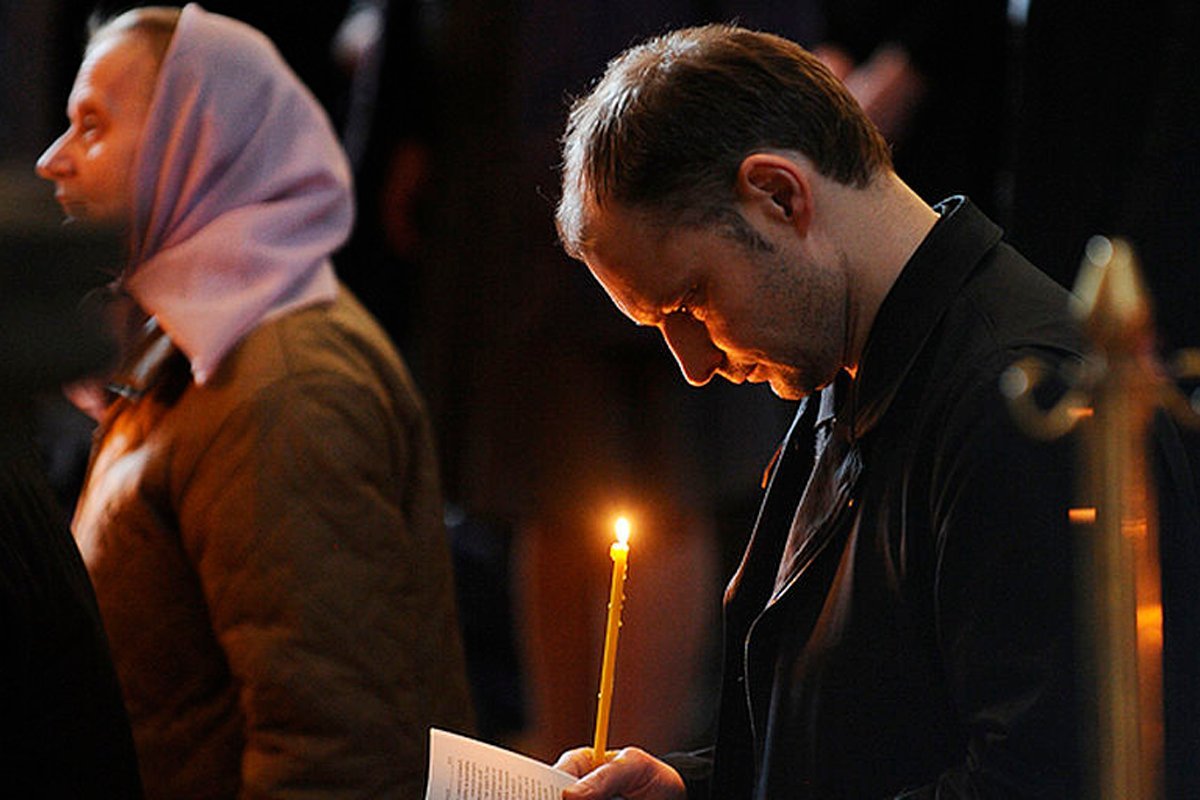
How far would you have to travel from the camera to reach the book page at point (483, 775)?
6.58ft

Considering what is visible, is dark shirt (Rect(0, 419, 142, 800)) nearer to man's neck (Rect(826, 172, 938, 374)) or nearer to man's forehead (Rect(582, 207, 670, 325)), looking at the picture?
man's forehead (Rect(582, 207, 670, 325))

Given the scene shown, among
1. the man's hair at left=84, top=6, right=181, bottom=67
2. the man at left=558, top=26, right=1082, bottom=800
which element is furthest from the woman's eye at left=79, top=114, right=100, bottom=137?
the man at left=558, top=26, right=1082, bottom=800

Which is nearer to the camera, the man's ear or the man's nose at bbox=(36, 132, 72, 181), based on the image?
the man's ear

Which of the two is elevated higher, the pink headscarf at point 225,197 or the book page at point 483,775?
the pink headscarf at point 225,197

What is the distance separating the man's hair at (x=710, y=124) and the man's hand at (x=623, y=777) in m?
0.64

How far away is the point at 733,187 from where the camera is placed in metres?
1.90

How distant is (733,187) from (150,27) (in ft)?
4.90

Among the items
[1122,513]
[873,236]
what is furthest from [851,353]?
[1122,513]

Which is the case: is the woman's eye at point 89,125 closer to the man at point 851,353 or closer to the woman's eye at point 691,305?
the man at point 851,353

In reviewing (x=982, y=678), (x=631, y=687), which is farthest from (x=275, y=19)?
(x=982, y=678)

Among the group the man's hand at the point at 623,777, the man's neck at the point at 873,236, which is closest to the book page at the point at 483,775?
the man's hand at the point at 623,777

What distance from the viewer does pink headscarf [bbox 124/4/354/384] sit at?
295cm

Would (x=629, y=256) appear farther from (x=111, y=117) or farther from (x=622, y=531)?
(x=111, y=117)

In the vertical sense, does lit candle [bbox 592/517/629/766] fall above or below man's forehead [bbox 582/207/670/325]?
below
